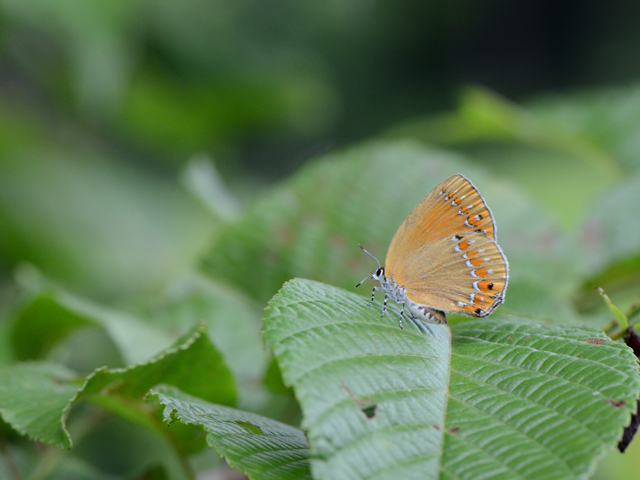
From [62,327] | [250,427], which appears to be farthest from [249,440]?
[62,327]

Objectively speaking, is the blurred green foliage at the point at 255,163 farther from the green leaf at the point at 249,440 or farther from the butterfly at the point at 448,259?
the green leaf at the point at 249,440

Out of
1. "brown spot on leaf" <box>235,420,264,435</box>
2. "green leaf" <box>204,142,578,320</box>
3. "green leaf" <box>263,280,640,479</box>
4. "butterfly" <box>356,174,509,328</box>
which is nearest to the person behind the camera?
"green leaf" <box>263,280,640,479</box>

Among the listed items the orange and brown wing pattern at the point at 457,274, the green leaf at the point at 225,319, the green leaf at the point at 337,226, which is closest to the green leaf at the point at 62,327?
the green leaf at the point at 225,319

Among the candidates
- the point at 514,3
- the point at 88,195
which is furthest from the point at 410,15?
the point at 88,195

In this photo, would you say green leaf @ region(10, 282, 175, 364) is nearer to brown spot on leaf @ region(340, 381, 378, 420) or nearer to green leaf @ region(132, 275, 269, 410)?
green leaf @ region(132, 275, 269, 410)

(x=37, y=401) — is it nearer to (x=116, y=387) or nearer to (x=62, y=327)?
(x=116, y=387)

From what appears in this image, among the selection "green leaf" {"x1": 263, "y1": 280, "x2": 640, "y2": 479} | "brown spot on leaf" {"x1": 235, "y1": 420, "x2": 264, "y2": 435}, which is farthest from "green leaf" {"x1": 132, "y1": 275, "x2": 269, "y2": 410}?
"green leaf" {"x1": 263, "y1": 280, "x2": 640, "y2": 479}
